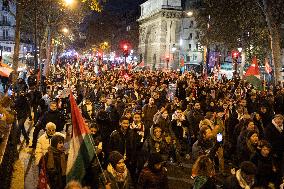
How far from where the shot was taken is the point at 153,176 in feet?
19.5

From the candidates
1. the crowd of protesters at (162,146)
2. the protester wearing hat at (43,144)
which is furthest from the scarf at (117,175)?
the protester wearing hat at (43,144)

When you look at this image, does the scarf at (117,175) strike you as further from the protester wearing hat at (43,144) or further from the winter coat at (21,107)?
the winter coat at (21,107)

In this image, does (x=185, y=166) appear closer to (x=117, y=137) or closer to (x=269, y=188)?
(x=117, y=137)

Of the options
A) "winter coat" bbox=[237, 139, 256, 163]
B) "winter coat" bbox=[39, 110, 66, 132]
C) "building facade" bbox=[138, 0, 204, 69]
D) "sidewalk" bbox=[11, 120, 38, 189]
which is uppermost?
"building facade" bbox=[138, 0, 204, 69]

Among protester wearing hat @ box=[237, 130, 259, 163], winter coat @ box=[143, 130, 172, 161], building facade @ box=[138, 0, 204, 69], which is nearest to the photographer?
winter coat @ box=[143, 130, 172, 161]

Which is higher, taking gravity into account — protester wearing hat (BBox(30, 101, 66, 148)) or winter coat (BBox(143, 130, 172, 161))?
protester wearing hat (BBox(30, 101, 66, 148))

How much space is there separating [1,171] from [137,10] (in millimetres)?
98946

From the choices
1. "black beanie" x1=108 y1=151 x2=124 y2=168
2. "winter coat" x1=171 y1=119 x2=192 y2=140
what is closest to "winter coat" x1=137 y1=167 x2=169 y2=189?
"black beanie" x1=108 y1=151 x2=124 y2=168

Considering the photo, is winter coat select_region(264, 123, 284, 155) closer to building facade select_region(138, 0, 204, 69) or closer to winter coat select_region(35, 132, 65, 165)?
winter coat select_region(35, 132, 65, 165)

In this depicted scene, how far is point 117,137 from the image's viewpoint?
312 inches

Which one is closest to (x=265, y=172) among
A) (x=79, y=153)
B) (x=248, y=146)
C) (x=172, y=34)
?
(x=248, y=146)

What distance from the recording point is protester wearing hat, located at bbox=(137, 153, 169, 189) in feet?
19.4

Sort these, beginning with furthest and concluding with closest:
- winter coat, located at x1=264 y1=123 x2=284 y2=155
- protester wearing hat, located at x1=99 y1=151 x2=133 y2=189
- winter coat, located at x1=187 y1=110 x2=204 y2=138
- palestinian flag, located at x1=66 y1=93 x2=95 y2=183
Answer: winter coat, located at x1=187 y1=110 x2=204 y2=138 → winter coat, located at x1=264 y1=123 x2=284 y2=155 → protester wearing hat, located at x1=99 y1=151 x2=133 y2=189 → palestinian flag, located at x1=66 y1=93 x2=95 y2=183

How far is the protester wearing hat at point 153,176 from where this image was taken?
5914 millimetres
